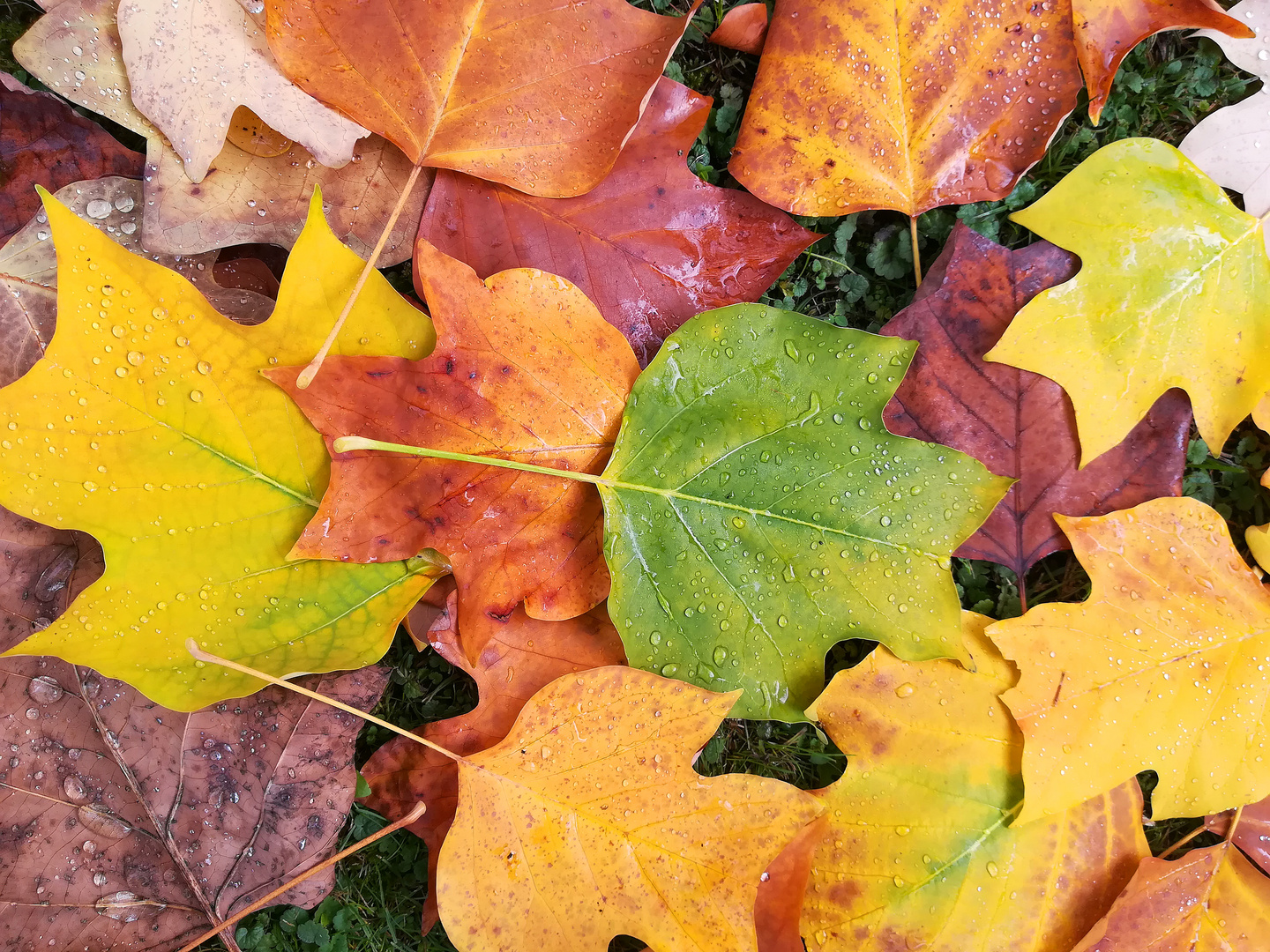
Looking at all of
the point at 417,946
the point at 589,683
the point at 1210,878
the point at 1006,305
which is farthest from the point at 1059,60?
the point at 417,946

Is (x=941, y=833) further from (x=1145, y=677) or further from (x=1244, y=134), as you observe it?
(x=1244, y=134)

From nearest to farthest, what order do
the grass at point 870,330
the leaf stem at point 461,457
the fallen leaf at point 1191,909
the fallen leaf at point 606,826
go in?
the leaf stem at point 461,457, the fallen leaf at point 606,826, the fallen leaf at point 1191,909, the grass at point 870,330

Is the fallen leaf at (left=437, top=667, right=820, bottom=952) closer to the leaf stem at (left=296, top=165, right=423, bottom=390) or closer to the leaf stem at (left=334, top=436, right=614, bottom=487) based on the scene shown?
the leaf stem at (left=334, top=436, right=614, bottom=487)

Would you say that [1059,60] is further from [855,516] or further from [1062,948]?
[1062,948]

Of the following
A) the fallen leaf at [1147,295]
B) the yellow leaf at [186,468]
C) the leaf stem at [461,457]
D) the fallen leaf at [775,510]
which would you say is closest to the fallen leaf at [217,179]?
the yellow leaf at [186,468]

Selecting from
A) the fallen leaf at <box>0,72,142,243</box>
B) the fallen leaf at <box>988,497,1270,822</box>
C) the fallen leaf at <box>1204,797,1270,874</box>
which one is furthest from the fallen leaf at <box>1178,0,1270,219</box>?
the fallen leaf at <box>0,72,142,243</box>

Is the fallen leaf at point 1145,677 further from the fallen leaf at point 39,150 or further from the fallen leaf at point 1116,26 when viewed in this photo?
the fallen leaf at point 39,150
